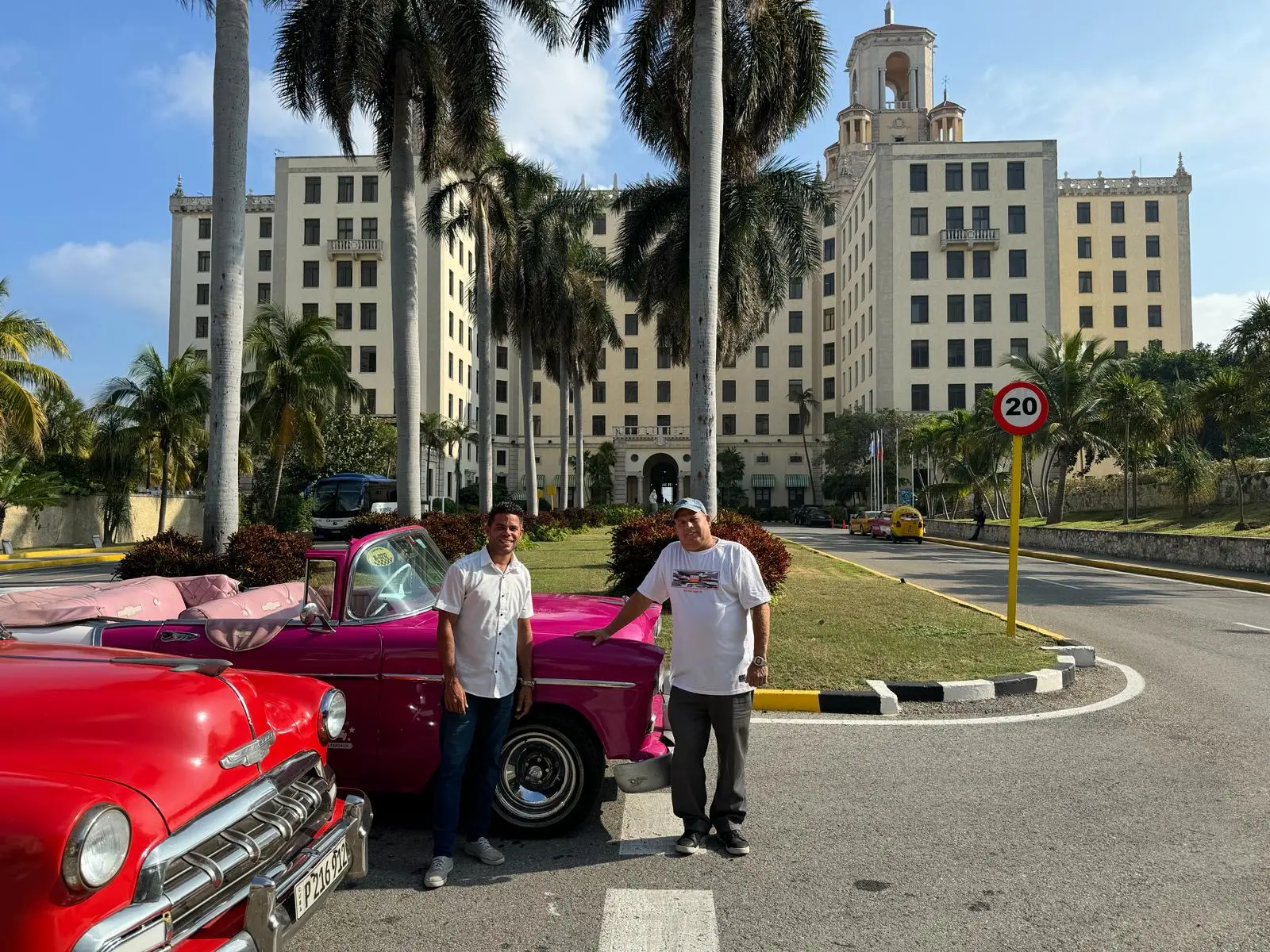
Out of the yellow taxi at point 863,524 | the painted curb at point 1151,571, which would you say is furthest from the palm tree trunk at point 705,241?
the yellow taxi at point 863,524

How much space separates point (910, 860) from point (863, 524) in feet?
147

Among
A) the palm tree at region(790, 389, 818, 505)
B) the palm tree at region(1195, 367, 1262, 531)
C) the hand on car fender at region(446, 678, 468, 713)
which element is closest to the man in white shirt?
the hand on car fender at region(446, 678, 468, 713)

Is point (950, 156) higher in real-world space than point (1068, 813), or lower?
higher

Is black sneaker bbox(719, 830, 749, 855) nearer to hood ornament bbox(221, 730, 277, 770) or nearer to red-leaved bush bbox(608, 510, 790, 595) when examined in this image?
hood ornament bbox(221, 730, 277, 770)

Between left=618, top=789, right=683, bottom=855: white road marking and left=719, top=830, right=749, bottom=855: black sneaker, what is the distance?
0.90ft

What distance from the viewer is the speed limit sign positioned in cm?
1050

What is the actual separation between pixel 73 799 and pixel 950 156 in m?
74.8

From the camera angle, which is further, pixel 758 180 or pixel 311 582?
pixel 758 180

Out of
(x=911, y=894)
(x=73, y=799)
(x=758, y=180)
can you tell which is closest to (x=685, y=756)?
(x=911, y=894)

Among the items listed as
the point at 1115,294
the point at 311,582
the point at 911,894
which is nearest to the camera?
the point at 911,894

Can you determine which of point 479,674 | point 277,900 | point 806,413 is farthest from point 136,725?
point 806,413

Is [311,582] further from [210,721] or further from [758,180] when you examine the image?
[758,180]

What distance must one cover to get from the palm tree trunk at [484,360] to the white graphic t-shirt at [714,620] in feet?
80.3

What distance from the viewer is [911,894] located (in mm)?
4023
